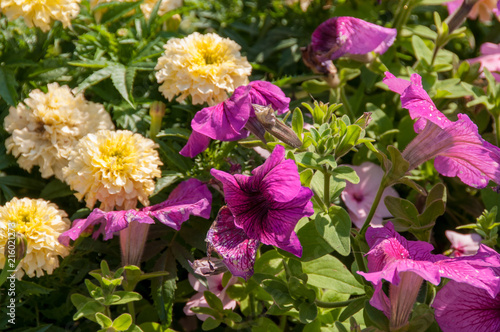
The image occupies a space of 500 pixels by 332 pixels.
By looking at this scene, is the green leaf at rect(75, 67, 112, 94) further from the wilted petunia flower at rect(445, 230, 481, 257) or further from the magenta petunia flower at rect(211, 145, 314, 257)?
the wilted petunia flower at rect(445, 230, 481, 257)

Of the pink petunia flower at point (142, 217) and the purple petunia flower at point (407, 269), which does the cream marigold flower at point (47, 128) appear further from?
the purple petunia flower at point (407, 269)

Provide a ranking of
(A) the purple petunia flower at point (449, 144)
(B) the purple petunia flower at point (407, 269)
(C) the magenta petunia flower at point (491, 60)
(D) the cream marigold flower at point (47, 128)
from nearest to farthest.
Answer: (B) the purple petunia flower at point (407, 269)
(A) the purple petunia flower at point (449, 144)
(D) the cream marigold flower at point (47, 128)
(C) the magenta petunia flower at point (491, 60)

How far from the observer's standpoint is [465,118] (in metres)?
0.75

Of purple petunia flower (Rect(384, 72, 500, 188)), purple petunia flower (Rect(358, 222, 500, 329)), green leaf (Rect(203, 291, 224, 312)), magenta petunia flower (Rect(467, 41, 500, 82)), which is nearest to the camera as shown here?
purple petunia flower (Rect(358, 222, 500, 329))

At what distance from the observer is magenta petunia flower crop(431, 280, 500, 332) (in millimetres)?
722

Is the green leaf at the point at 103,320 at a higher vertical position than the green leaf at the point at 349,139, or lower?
lower

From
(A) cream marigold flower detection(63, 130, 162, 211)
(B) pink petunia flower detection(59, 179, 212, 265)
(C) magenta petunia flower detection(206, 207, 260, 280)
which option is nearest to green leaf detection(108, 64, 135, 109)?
(A) cream marigold flower detection(63, 130, 162, 211)

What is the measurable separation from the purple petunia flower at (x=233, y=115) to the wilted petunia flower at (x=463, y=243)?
16.2 inches

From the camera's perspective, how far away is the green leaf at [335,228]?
0.70 metres

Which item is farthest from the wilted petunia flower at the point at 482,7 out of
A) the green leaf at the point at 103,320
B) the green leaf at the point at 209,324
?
the green leaf at the point at 103,320

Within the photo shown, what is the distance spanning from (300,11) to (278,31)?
0.10 metres

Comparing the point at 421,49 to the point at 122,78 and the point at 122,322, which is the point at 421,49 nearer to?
the point at 122,78

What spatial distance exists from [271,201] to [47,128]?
45 cm

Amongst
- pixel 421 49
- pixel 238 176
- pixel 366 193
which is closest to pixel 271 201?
pixel 238 176
